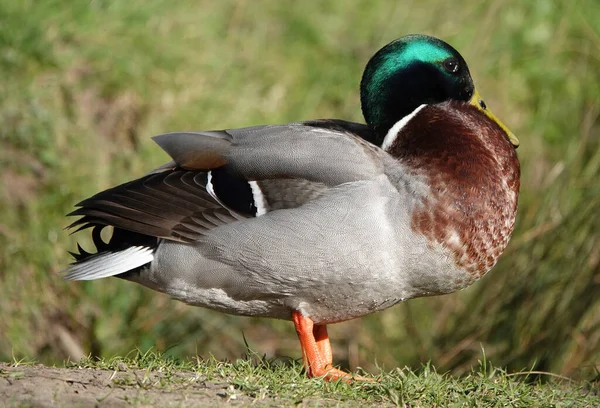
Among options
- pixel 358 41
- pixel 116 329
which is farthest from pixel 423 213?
pixel 358 41

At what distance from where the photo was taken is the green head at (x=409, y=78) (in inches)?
158

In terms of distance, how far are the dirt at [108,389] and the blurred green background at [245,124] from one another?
71.2 inches

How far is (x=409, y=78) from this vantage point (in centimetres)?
402

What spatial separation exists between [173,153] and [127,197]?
0.27 meters

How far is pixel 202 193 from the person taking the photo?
12.7 feet

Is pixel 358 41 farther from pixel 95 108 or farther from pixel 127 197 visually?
pixel 127 197

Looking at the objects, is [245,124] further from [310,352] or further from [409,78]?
[310,352]

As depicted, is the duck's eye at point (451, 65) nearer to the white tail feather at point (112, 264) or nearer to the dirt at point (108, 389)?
the white tail feather at point (112, 264)

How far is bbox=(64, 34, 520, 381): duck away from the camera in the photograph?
11.7 ft

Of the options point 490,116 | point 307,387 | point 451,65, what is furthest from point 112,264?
point 490,116

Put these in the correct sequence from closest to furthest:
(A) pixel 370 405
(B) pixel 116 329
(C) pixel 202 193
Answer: (A) pixel 370 405 → (C) pixel 202 193 → (B) pixel 116 329

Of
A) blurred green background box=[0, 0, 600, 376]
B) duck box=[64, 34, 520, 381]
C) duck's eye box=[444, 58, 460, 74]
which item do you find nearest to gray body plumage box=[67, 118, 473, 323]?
duck box=[64, 34, 520, 381]

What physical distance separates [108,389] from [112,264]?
0.97 m

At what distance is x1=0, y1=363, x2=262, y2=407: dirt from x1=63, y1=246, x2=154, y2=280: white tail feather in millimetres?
637
